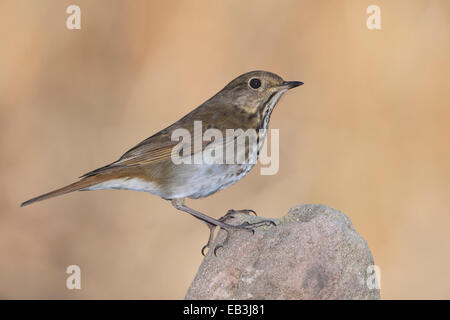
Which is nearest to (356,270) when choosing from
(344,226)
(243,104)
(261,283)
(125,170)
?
(344,226)

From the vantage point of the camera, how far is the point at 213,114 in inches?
173

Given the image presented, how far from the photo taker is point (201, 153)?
415cm

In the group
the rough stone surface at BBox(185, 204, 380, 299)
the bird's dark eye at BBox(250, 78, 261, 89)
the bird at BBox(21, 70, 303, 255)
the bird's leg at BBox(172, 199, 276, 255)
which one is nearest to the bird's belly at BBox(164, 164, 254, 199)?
the bird at BBox(21, 70, 303, 255)

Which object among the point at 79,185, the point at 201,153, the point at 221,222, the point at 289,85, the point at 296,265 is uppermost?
the point at 289,85

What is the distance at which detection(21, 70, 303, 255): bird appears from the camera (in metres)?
4.11

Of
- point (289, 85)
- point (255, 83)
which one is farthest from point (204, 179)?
point (289, 85)

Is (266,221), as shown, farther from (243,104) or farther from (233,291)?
(243,104)

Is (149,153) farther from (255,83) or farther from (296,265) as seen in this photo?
(296,265)

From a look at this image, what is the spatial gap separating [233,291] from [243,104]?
61.2 inches

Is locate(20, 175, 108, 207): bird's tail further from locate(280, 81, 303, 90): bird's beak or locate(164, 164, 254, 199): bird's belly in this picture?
locate(280, 81, 303, 90): bird's beak

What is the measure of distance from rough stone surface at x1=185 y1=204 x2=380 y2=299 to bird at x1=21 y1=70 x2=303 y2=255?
25 cm

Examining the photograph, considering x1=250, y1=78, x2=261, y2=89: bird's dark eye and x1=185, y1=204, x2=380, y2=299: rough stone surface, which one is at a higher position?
x1=250, y1=78, x2=261, y2=89: bird's dark eye

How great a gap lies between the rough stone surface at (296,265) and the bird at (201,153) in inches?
9.7

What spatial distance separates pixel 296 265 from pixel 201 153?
1.17 metres
